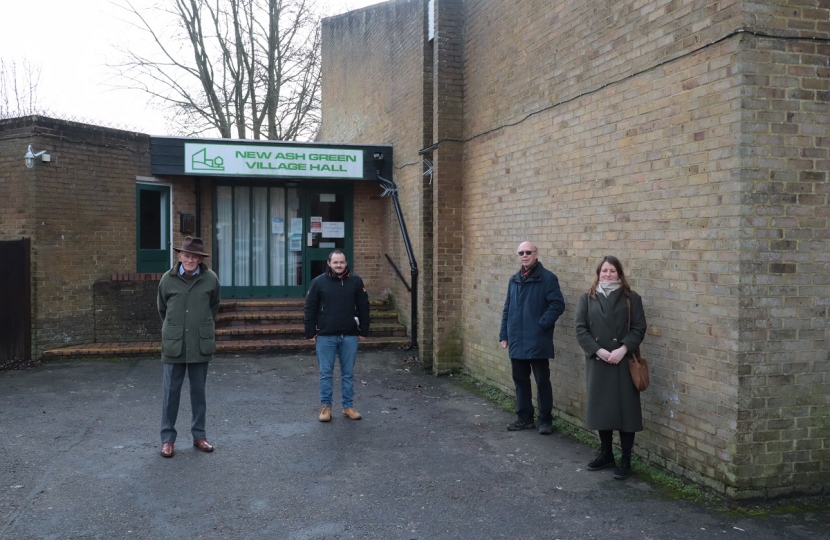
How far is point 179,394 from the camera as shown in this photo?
19.2 ft

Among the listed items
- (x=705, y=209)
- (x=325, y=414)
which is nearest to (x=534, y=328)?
(x=705, y=209)

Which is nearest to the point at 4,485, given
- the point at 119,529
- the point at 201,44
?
the point at 119,529

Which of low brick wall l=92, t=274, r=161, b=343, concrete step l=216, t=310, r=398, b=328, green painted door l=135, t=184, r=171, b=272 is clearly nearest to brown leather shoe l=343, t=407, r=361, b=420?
concrete step l=216, t=310, r=398, b=328

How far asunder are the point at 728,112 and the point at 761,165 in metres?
0.42

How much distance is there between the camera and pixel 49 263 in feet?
33.7

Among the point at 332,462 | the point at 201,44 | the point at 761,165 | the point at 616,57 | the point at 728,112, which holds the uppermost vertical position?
the point at 201,44

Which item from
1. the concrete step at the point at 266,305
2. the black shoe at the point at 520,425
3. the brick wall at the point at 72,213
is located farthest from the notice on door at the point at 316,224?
the black shoe at the point at 520,425

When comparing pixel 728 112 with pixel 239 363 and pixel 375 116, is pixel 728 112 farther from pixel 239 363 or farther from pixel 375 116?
pixel 375 116

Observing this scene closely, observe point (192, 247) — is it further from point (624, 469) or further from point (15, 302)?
point (15, 302)

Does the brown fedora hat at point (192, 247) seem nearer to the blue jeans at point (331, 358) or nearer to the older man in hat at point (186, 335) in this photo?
the older man in hat at point (186, 335)

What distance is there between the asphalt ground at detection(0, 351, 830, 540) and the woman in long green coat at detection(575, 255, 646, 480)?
0.44 m

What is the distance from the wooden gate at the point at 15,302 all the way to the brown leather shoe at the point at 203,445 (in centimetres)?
530

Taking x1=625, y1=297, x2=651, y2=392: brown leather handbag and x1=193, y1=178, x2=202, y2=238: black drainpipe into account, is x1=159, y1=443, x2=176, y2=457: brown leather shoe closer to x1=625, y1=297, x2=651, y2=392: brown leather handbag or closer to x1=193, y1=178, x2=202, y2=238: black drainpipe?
x1=625, y1=297, x2=651, y2=392: brown leather handbag

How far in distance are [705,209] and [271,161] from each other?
858 cm
